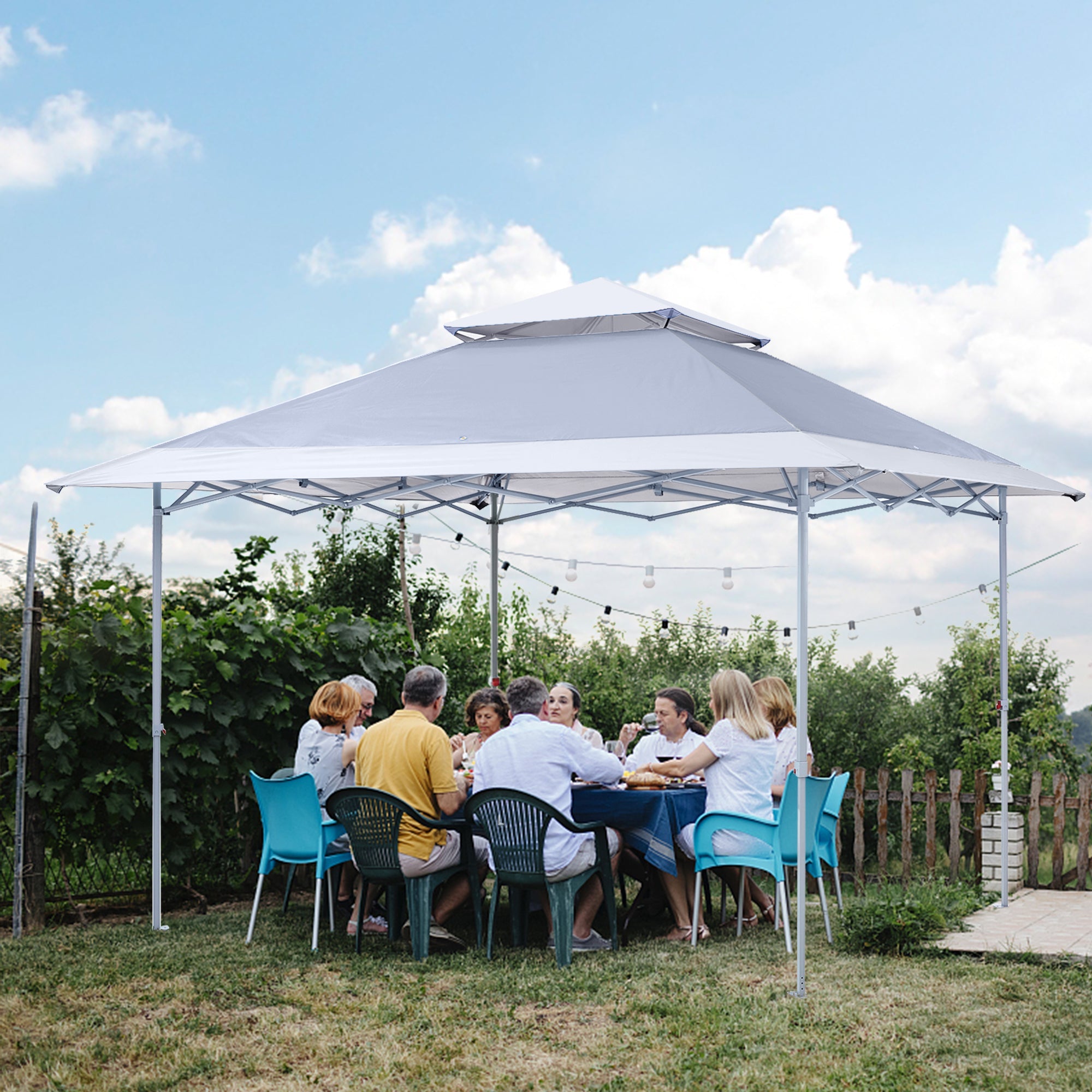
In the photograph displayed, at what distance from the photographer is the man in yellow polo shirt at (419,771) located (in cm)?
578

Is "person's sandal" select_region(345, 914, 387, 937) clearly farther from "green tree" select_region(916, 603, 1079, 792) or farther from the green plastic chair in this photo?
"green tree" select_region(916, 603, 1079, 792)

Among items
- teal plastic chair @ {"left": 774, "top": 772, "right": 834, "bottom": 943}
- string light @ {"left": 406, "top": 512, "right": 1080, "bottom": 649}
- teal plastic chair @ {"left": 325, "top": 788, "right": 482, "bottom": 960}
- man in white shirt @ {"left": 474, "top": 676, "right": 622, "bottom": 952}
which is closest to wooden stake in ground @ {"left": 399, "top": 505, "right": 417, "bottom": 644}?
string light @ {"left": 406, "top": 512, "right": 1080, "bottom": 649}

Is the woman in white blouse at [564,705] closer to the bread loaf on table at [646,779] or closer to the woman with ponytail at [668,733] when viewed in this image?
the woman with ponytail at [668,733]

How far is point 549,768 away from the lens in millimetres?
5648

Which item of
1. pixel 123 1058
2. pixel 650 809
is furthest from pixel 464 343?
pixel 123 1058

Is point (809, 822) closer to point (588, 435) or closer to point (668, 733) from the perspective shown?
point (668, 733)

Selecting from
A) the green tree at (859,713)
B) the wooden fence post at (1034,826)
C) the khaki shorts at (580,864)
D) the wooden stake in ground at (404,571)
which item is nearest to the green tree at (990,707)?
the green tree at (859,713)

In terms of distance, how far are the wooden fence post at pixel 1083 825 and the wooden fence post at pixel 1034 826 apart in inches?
10.1

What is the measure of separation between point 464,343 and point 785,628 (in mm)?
5552

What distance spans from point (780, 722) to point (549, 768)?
172 centimetres

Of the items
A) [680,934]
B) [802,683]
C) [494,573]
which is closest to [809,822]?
[680,934]

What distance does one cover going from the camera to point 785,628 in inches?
472

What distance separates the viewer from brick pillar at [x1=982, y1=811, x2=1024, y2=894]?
8.02 meters

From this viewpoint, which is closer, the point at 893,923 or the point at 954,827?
the point at 893,923
